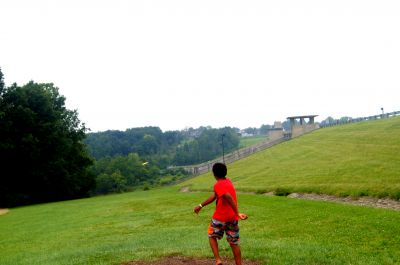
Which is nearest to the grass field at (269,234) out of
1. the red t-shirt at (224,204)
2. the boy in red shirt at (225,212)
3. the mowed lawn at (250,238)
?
the mowed lawn at (250,238)

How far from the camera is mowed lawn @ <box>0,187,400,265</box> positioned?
11359mm

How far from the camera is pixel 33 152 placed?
54500 millimetres

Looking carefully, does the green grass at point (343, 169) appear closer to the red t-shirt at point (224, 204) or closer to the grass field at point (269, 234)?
the grass field at point (269, 234)

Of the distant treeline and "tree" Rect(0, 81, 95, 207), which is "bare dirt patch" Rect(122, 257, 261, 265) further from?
the distant treeline

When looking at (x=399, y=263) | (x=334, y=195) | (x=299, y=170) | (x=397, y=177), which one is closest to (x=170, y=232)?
(x=399, y=263)

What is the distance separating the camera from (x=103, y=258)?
12.2 metres

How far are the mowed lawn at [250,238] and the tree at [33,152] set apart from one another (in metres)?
31.3

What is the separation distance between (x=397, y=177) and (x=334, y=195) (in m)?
3.86

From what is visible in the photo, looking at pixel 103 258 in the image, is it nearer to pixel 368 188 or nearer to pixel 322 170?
pixel 368 188

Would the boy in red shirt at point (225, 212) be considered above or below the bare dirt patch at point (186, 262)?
above

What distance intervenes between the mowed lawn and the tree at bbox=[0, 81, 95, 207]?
31.3 metres

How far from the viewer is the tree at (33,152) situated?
53781mm

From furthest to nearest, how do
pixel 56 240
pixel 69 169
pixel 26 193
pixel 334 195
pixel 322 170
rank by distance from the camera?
pixel 69 169 < pixel 26 193 < pixel 322 170 < pixel 334 195 < pixel 56 240

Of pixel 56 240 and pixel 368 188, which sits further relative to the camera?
pixel 368 188
